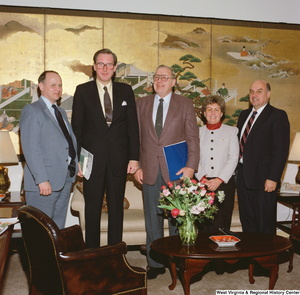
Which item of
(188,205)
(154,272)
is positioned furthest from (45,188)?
(154,272)

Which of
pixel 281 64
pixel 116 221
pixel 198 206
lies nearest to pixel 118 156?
pixel 116 221

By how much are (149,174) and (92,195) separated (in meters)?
0.55

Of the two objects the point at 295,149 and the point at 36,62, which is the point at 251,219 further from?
the point at 36,62

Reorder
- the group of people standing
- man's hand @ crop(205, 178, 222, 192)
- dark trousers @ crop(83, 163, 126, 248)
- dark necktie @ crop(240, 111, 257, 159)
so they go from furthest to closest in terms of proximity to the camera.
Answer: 1. dark necktie @ crop(240, 111, 257, 159)
2. man's hand @ crop(205, 178, 222, 192)
3. dark trousers @ crop(83, 163, 126, 248)
4. the group of people standing

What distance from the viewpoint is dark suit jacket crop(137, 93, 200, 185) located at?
3.22 metres

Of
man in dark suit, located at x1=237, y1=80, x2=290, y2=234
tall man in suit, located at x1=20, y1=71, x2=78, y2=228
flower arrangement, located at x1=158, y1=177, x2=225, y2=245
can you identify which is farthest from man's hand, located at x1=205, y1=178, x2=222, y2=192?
tall man in suit, located at x1=20, y1=71, x2=78, y2=228

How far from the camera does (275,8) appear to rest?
16.0 feet

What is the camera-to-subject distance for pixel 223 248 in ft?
8.63

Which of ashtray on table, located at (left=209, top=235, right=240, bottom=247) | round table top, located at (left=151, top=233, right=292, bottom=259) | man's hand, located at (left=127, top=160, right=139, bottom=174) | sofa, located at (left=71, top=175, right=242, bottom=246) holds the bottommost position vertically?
sofa, located at (left=71, top=175, right=242, bottom=246)

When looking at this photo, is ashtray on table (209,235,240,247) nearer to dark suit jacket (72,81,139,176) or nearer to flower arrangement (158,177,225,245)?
flower arrangement (158,177,225,245)

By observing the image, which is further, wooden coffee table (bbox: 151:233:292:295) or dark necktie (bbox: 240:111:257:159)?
dark necktie (bbox: 240:111:257:159)

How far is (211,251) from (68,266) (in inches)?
42.7

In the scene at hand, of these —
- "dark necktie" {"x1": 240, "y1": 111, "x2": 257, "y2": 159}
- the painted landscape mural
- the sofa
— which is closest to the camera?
"dark necktie" {"x1": 240, "y1": 111, "x2": 257, "y2": 159}

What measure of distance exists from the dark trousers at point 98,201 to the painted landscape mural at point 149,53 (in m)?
1.68
